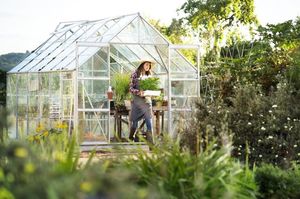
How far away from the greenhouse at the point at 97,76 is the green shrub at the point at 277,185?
6.43 m

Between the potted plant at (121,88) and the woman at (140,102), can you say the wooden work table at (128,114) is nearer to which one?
the potted plant at (121,88)

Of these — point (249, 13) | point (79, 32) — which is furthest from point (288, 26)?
point (249, 13)

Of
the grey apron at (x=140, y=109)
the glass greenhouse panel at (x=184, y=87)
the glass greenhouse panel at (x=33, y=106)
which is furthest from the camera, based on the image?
the glass greenhouse panel at (x=33, y=106)

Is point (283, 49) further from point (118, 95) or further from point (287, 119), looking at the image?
→ point (287, 119)

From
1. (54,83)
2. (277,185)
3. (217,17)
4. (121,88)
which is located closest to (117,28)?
(121,88)

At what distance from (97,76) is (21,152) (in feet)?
39.5

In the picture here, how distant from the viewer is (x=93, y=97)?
50.3ft

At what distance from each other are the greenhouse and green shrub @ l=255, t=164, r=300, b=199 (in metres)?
6.43

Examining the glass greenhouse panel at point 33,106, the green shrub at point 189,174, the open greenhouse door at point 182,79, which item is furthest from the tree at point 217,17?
the green shrub at point 189,174

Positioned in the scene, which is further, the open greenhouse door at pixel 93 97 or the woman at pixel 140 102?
the open greenhouse door at pixel 93 97

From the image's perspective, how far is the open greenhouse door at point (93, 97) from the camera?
15.3 meters

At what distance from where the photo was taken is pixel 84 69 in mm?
15430

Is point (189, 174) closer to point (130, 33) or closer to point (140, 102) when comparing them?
point (140, 102)

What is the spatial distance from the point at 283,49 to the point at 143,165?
10.0m
